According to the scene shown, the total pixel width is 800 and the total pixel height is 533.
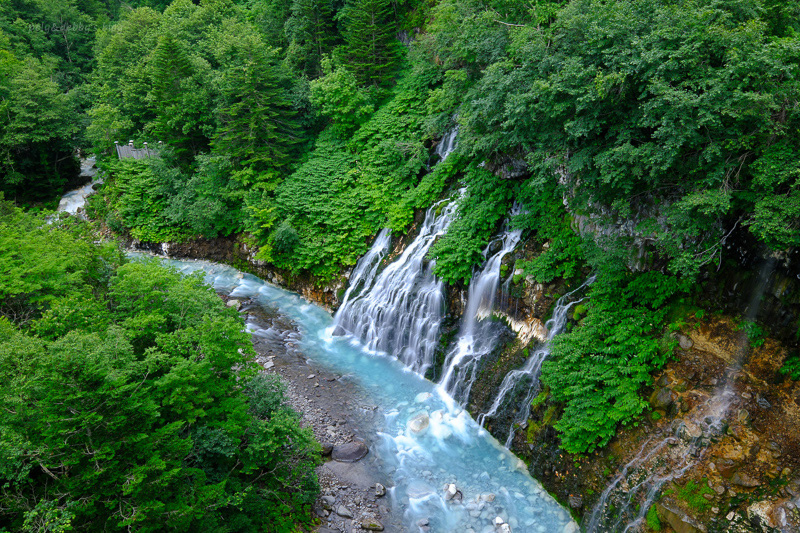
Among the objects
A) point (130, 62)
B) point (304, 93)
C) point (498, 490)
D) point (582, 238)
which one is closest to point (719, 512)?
point (498, 490)

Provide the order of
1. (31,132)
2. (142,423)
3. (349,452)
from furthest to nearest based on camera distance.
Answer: (31,132) → (349,452) → (142,423)

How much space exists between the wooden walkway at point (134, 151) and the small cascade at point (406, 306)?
47.8 ft

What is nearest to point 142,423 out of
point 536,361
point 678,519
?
point 536,361

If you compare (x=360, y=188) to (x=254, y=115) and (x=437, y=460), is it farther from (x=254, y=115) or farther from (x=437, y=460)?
(x=437, y=460)

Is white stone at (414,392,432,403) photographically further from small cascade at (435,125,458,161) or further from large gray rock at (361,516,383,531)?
small cascade at (435,125,458,161)

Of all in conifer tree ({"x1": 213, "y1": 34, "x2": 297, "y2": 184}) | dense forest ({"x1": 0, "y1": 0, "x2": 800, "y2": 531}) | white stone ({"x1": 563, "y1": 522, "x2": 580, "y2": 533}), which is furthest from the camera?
conifer tree ({"x1": 213, "y1": 34, "x2": 297, "y2": 184})

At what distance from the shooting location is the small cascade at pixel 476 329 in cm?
1244

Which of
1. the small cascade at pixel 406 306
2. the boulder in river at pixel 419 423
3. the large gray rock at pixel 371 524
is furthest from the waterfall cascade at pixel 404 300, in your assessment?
the large gray rock at pixel 371 524

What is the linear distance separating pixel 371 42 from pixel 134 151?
13960 millimetres

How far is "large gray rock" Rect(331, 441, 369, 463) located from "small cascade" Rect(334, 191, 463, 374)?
10.7 feet

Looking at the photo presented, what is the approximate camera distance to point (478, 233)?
1322 cm

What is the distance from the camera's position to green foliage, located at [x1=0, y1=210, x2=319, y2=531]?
6223mm

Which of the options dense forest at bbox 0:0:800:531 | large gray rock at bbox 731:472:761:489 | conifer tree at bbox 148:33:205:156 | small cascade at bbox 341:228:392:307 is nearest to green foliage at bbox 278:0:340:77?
dense forest at bbox 0:0:800:531

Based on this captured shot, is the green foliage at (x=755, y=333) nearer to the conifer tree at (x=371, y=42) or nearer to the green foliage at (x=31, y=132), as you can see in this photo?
the conifer tree at (x=371, y=42)
